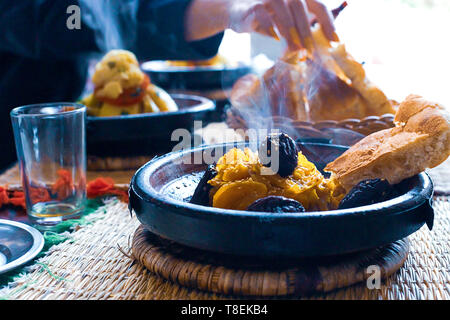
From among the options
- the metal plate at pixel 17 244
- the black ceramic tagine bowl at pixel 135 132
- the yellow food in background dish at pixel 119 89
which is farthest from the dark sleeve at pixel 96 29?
the metal plate at pixel 17 244

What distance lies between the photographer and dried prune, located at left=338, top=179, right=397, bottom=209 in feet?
2.56

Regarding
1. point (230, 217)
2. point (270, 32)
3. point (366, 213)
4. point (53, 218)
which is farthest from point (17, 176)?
point (366, 213)

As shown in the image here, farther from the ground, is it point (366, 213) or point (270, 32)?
point (270, 32)

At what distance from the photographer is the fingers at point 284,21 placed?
149 centimetres

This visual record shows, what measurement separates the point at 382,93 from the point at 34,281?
1179 mm

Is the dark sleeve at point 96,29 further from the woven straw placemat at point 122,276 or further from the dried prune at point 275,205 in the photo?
the dried prune at point 275,205

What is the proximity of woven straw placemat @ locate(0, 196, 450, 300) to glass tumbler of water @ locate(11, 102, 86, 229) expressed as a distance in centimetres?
13

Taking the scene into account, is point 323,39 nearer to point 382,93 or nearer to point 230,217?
point 382,93

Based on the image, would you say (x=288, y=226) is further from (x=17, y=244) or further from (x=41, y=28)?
(x=41, y=28)

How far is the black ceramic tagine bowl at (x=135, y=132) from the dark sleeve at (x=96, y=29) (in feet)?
1.25

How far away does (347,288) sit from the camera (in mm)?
750

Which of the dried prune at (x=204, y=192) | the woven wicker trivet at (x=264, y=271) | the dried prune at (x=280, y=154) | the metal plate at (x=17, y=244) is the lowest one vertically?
the metal plate at (x=17, y=244)

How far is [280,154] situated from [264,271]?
8.6 inches

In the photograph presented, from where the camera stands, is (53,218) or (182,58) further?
(182,58)
